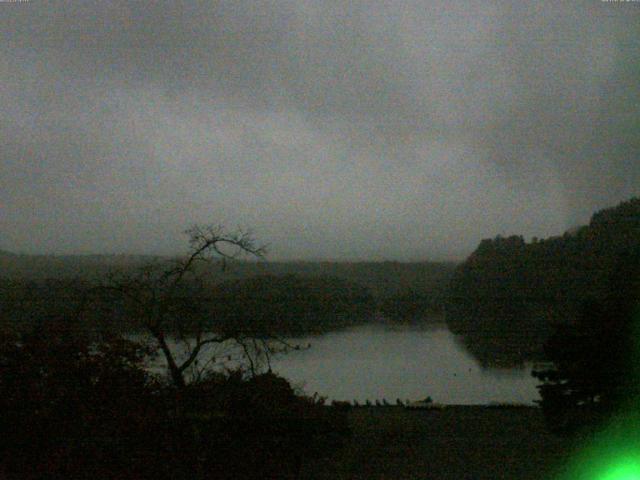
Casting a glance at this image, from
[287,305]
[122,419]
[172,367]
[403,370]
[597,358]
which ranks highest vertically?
[287,305]

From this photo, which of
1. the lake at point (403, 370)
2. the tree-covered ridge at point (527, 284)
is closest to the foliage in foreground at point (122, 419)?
the lake at point (403, 370)

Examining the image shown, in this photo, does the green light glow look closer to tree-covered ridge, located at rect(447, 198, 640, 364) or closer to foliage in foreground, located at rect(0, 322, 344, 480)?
foliage in foreground, located at rect(0, 322, 344, 480)

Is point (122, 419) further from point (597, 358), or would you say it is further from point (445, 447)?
point (597, 358)

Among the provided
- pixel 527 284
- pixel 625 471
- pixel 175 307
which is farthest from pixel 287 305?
pixel 527 284

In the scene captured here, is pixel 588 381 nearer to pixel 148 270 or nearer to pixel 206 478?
pixel 206 478

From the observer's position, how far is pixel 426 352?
13.9 meters

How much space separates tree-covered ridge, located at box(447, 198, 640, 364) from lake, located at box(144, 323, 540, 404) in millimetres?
735

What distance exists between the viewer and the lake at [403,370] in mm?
10688

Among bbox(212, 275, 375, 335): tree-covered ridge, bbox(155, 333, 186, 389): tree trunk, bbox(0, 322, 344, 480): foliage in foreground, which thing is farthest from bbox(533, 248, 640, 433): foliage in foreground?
bbox(155, 333, 186, 389): tree trunk

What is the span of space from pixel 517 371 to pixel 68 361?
36.4 ft

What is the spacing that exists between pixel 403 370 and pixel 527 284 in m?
5.30

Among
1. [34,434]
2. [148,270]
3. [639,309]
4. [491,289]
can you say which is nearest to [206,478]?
[34,434]

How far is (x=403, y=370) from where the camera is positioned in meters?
13.4

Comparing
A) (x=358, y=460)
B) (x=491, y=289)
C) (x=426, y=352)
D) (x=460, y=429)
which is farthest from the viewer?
(x=491, y=289)
